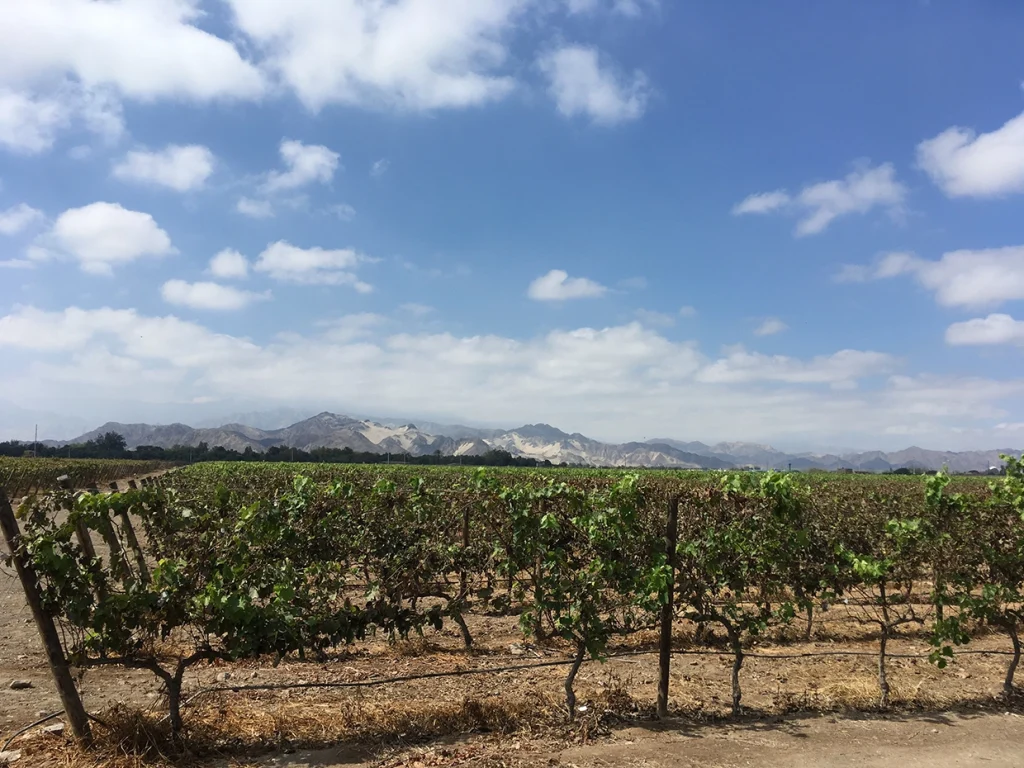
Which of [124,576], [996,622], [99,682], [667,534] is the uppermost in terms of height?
[667,534]

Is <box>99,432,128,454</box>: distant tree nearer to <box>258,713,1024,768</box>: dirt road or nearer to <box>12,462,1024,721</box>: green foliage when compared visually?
<box>12,462,1024,721</box>: green foliage

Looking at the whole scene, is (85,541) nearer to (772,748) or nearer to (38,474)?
(772,748)

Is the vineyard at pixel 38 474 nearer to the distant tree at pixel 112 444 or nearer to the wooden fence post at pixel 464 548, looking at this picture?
the wooden fence post at pixel 464 548

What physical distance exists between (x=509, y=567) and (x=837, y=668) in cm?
456

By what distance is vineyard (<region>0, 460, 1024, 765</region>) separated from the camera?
15.2 ft

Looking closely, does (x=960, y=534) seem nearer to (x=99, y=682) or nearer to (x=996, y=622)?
(x=996, y=622)

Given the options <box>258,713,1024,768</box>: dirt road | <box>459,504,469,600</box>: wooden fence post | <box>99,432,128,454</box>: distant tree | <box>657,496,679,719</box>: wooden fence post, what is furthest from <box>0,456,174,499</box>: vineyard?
<box>99,432,128,454</box>: distant tree

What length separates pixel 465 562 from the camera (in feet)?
21.7

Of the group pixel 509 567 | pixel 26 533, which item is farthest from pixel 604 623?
pixel 26 533

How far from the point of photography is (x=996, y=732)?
539cm

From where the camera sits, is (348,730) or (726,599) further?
(726,599)

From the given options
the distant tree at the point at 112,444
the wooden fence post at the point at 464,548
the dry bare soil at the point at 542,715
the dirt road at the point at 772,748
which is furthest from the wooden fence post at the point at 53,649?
the distant tree at the point at 112,444

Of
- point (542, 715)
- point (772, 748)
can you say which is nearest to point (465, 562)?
point (542, 715)

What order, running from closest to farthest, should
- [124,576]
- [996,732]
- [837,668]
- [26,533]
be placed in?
[26,533] < [124,576] < [996,732] < [837,668]
